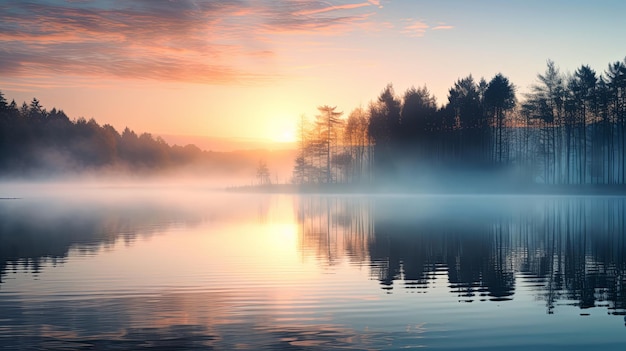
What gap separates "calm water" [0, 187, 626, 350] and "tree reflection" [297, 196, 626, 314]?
0.11 meters

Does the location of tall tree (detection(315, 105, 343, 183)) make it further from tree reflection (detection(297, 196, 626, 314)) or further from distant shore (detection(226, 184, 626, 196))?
tree reflection (detection(297, 196, 626, 314))

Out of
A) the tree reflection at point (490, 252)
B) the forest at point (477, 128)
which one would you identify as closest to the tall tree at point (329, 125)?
the forest at point (477, 128)

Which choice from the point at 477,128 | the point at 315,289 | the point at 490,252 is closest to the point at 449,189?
the point at 477,128

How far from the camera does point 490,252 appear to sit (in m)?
29.5

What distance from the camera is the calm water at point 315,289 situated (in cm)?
1427

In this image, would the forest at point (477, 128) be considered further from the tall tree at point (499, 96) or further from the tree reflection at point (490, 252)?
the tree reflection at point (490, 252)

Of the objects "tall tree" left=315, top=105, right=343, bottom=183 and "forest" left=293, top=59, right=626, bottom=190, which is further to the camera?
"tall tree" left=315, top=105, right=343, bottom=183

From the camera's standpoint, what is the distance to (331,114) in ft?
452

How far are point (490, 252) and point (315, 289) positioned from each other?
12.0 metres

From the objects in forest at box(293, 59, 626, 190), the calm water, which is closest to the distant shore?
forest at box(293, 59, 626, 190)

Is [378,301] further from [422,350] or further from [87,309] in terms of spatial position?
[87,309]

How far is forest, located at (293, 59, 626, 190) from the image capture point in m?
102

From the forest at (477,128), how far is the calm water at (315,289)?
67066 millimetres

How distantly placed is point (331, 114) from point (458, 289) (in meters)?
118
